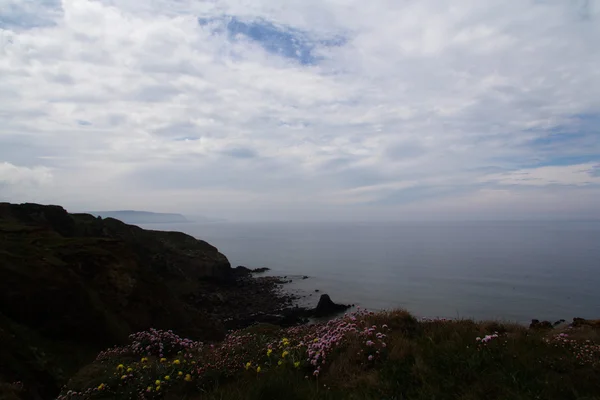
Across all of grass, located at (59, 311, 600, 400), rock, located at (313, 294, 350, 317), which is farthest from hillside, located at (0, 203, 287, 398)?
rock, located at (313, 294, 350, 317)

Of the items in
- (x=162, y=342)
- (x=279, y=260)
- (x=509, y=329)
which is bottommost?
(x=279, y=260)

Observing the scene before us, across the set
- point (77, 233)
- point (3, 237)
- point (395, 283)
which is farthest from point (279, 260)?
point (3, 237)

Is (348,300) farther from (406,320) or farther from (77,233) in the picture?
(406,320)

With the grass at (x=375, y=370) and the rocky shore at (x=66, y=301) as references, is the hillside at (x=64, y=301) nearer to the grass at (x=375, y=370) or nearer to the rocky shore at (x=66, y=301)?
the rocky shore at (x=66, y=301)

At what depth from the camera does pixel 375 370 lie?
5.28m

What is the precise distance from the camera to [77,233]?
34844 mm

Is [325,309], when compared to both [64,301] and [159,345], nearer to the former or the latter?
[64,301]

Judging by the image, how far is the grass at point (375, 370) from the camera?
4.57m

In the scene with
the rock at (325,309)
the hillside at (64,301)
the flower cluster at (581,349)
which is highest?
the flower cluster at (581,349)

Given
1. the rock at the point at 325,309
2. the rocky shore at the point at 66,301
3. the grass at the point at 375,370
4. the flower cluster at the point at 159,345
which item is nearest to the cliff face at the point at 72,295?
the rocky shore at the point at 66,301

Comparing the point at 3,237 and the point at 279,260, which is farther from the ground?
the point at 3,237

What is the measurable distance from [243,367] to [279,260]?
93.5m

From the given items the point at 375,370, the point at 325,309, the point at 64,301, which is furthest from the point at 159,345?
the point at 325,309

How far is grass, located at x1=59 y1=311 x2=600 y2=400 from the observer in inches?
180
